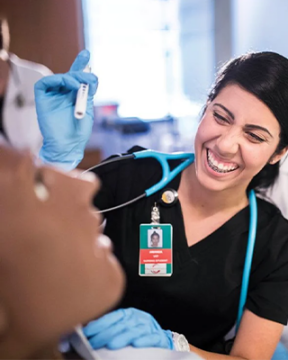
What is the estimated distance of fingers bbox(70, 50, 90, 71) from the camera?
95cm

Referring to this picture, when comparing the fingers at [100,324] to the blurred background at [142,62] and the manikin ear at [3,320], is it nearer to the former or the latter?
the manikin ear at [3,320]

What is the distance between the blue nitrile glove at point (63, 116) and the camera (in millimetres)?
941

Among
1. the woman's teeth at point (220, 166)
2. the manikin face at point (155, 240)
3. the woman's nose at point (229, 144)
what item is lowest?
the manikin face at point (155, 240)

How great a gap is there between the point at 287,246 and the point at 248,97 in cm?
40

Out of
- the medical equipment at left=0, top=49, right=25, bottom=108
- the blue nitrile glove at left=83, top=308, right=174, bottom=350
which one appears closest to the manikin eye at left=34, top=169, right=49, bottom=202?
the blue nitrile glove at left=83, top=308, right=174, bottom=350

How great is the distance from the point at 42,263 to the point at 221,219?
817 mm

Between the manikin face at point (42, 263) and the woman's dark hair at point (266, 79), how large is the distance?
0.70 meters

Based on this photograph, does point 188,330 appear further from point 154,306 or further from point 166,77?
point 166,77

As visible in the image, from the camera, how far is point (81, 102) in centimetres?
88

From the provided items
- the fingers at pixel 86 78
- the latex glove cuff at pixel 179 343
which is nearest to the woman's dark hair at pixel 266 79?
the fingers at pixel 86 78

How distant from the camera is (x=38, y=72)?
5.83 feet

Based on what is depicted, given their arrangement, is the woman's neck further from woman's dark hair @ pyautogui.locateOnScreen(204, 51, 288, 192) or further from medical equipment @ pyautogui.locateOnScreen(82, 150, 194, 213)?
woman's dark hair @ pyautogui.locateOnScreen(204, 51, 288, 192)

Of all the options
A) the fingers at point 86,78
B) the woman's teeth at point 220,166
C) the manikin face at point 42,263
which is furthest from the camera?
the woman's teeth at point 220,166

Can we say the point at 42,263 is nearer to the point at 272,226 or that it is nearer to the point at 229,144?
the point at 229,144
